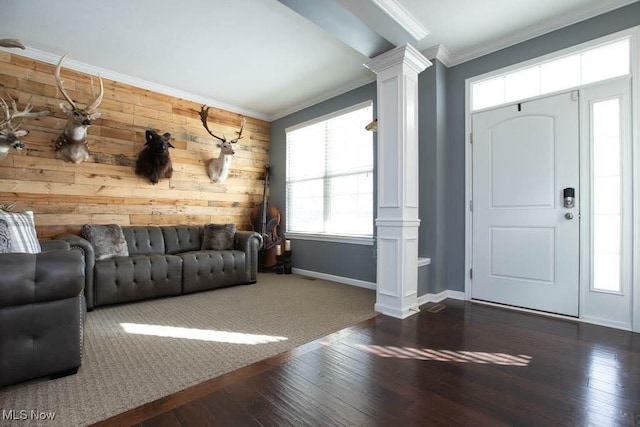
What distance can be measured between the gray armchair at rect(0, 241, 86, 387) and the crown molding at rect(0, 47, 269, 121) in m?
3.05

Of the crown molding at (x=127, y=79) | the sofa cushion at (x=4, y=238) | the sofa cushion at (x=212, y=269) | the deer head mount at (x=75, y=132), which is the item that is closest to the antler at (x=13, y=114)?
the deer head mount at (x=75, y=132)

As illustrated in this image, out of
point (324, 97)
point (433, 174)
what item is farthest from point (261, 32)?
point (433, 174)

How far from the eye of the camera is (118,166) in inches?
156

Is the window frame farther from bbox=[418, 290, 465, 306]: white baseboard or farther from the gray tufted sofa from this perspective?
bbox=[418, 290, 465, 306]: white baseboard

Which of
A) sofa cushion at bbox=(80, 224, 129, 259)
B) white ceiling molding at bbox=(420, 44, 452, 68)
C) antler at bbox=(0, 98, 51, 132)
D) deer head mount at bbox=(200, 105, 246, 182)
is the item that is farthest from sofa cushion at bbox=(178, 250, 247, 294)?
white ceiling molding at bbox=(420, 44, 452, 68)

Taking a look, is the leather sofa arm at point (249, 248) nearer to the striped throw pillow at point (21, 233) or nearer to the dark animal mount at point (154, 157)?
the dark animal mount at point (154, 157)

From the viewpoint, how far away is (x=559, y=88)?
286cm

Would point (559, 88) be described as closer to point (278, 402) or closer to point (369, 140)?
point (369, 140)

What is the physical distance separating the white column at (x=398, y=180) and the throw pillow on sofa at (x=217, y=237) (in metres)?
2.21

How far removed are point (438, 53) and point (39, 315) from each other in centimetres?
392

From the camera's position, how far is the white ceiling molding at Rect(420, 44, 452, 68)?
10.7 feet

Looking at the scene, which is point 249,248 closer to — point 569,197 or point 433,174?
point 433,174

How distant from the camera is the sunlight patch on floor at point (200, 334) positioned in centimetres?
228

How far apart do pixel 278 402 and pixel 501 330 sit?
6.38 feet
